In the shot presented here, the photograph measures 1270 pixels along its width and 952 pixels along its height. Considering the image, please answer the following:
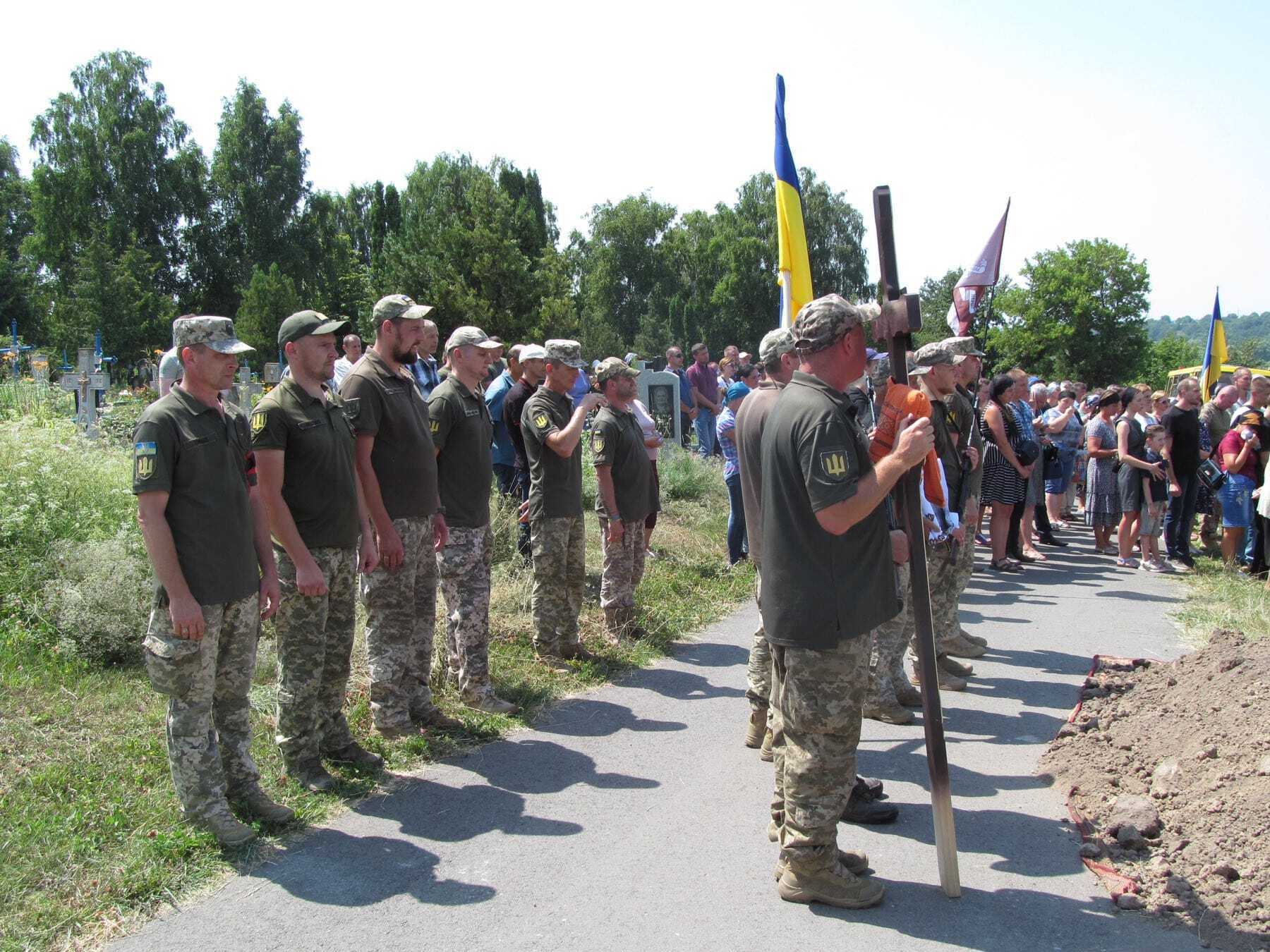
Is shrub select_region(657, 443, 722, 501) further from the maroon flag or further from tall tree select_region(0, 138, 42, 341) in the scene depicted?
tall tree select_region(0, 138, 42, 341)

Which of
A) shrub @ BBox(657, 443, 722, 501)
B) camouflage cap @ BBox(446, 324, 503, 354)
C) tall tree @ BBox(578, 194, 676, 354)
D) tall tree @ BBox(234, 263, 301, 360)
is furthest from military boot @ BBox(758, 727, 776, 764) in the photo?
tall tree @ BBox(578, 194, 676, 354)

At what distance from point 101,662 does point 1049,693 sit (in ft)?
20.2

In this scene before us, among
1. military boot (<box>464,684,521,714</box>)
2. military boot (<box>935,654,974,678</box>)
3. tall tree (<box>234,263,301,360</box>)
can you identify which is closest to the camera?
military boot (<box>464,684,521,714</box>)

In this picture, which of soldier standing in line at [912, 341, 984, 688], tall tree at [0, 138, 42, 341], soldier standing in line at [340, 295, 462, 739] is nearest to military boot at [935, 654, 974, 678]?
soldier standing in line at [912, 341, 984, 688]

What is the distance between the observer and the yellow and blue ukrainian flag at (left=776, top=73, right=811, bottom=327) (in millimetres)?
6691

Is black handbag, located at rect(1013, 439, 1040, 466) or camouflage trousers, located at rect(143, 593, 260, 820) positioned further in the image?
black handbag, located at rect(1013, 439, 1040, 466)

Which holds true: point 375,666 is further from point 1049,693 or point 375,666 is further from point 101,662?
point 1049,693

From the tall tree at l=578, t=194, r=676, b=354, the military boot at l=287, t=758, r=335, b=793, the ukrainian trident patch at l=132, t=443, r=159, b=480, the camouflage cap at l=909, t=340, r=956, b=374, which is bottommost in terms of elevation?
the military boot at l=287, t=758, r=335, b=793

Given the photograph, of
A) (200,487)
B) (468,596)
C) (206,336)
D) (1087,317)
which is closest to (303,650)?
(200,487)

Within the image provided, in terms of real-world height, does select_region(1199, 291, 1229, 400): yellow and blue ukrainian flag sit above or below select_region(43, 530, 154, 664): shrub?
above

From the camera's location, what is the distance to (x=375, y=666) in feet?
17.3

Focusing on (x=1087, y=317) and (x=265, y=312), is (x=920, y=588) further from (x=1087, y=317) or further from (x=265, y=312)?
(x=1087, y=317)

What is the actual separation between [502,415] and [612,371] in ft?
6.33

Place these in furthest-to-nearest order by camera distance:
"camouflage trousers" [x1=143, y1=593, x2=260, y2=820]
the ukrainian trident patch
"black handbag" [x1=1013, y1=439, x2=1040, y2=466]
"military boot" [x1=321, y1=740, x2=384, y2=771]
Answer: "black handbag" [x1=1013, y1=439, x2=1040, y2=466]
"military boot" [x1=321, y1=740, x2=384, y2=771]
"camouflage trousers" [x1=143, y1=593, x2=260, y2=820]
the ukrainian trident patch
